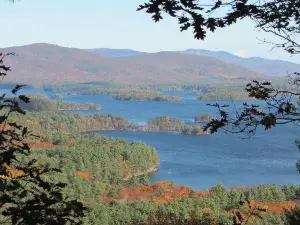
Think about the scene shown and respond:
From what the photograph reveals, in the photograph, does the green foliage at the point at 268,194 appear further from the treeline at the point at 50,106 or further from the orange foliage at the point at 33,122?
the treeline at the point at 50,106

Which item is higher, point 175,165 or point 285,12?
point 285,12

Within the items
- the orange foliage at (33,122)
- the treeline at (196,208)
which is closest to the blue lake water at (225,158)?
the treeline at (196,208)

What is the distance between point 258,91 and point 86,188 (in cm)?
4100

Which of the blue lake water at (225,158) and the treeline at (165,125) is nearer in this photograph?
the blue lake water at (225,158)

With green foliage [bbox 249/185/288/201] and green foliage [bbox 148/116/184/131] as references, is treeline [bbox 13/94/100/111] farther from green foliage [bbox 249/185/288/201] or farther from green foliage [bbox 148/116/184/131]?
green foliage [bbox 249/185/288/201]

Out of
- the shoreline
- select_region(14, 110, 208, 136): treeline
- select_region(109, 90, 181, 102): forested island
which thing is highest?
select_region(109, 90, 181, 102): forested island

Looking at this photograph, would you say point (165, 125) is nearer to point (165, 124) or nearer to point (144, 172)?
point (165, 124)

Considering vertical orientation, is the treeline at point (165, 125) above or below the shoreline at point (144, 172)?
above

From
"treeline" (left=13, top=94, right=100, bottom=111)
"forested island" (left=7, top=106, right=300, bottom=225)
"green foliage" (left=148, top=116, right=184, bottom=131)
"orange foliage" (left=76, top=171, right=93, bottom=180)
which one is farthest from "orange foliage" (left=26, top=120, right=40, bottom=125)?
"orange foliage" (left=76, top=171, right=93, bottom=180)

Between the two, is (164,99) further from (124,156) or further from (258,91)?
(258,91)

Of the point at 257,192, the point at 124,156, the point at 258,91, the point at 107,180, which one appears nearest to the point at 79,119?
the point at 124,156

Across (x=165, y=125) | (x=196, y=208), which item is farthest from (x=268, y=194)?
(x=165, y=125)

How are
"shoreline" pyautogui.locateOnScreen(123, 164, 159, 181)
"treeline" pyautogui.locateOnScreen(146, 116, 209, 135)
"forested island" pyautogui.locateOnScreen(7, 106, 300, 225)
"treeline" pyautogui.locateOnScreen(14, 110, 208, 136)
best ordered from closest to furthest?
"forested island" pyautogui.locateOnScreen(7, 106, 300, 225) < "shoreline" pyautogui.locateOnScreen(123, 164, 159, 181) < "treeline" pyautogui.locateOnScreen(14, 110, 208, 136) < "treeline" pyautogui.locateOnScreen(146, 116, 209, 135)

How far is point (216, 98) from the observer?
467 ft
